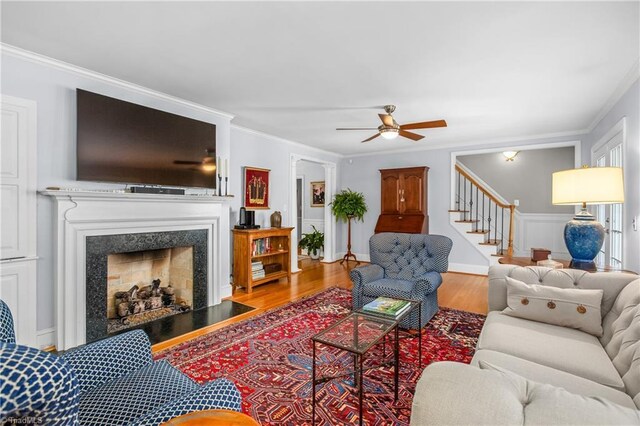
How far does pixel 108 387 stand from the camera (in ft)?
4.33

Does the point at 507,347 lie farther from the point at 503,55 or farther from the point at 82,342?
the point at 82,342

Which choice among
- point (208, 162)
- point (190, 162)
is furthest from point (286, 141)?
point (190, 162)

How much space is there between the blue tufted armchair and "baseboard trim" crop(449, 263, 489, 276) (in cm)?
274

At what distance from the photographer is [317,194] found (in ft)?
25.4

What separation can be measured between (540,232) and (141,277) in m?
7.31

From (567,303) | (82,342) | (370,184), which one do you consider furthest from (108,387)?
(370,184)

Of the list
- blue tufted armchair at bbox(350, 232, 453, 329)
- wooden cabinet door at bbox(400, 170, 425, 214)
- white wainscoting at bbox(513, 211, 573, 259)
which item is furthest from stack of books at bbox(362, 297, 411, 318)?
white wainscoting at bbox(513, 211, 573, 259)

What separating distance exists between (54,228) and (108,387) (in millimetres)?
1996

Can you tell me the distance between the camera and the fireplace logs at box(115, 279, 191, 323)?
331 centimetres

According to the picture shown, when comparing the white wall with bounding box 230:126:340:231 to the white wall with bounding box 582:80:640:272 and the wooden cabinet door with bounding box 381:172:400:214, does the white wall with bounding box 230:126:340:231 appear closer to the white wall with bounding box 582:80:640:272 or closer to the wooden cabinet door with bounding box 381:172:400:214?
the wooden cabinet door with bounding box 381:172:400:214

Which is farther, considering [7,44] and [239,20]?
[7,44]

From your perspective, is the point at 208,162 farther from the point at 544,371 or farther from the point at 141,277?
the point at 544,371

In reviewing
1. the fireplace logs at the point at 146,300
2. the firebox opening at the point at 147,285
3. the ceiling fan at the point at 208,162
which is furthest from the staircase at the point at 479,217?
the fireplace logs at the point at 146,300

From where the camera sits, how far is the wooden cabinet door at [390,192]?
20.4ft
